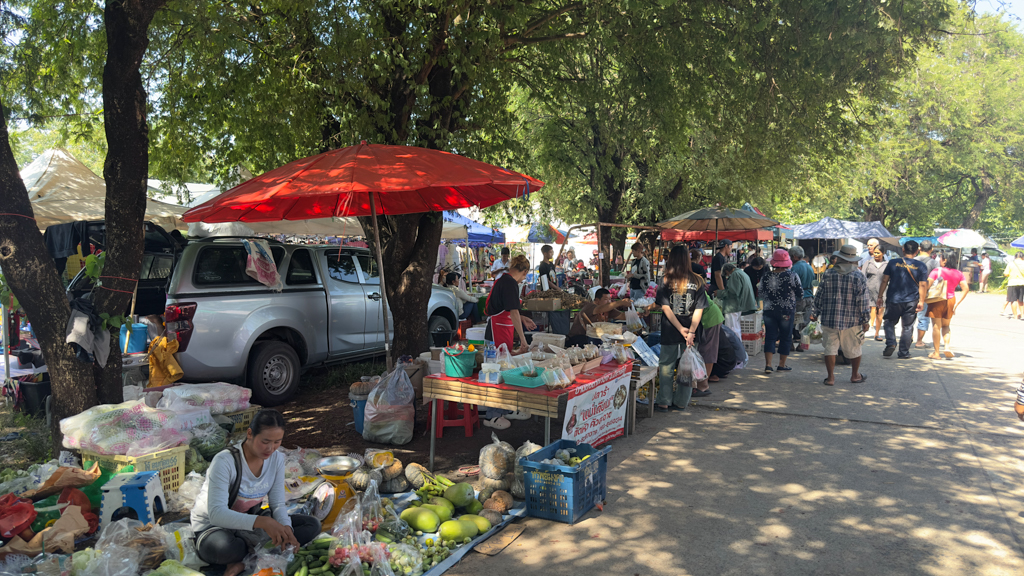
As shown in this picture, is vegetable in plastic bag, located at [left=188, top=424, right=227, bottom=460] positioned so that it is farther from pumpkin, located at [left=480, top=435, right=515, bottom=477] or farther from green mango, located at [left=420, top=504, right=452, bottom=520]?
pumpkin, located at [left=480, top=435, right=515, bottom=477]

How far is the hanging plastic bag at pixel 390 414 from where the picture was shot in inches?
250

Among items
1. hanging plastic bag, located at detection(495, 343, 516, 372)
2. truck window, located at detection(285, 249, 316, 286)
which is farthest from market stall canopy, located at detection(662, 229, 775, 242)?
hanging plastic bag, located at detection(495, 343, 516, 372)

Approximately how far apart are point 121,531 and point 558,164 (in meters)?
14.8

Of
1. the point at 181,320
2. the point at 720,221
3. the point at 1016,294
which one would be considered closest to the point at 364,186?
the point at 181,320

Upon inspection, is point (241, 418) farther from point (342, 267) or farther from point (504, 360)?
point (342, 267)

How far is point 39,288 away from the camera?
200 inches

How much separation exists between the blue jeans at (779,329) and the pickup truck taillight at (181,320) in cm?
806

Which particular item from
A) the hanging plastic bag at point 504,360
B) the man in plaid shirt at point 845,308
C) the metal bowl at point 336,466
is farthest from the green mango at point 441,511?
the man in plaid shirt at point 845,308

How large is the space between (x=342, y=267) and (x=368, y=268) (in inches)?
19.1

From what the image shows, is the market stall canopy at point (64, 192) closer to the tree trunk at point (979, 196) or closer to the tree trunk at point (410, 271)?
the tree trunk at point (410, 271)

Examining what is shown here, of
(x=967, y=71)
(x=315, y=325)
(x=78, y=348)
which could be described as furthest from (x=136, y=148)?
(x=967, y=71)

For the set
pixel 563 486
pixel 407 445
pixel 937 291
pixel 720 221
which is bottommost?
pixel 407 445

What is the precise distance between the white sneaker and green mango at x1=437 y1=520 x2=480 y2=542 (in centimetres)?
256

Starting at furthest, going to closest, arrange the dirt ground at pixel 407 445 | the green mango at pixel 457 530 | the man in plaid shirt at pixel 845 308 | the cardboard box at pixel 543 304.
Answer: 1. the cardboard box at pixel 543 304
2. the man in plaid shirt at pixel 845 308
3. the dirt ground at pixel 407 445
4. the green mango at pixel 457 530
